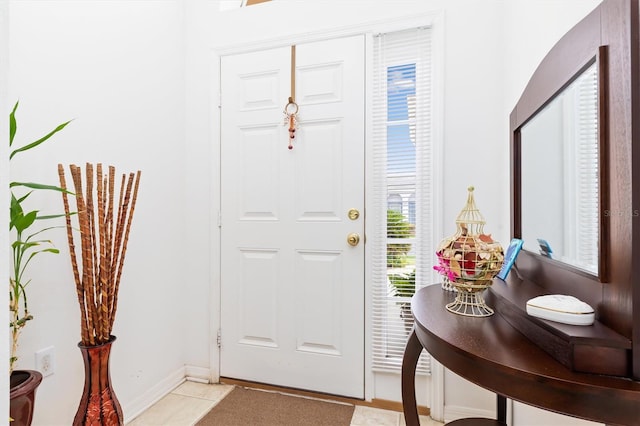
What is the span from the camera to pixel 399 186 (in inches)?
74.9

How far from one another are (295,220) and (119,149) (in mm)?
990

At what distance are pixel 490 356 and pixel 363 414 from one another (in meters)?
1.48

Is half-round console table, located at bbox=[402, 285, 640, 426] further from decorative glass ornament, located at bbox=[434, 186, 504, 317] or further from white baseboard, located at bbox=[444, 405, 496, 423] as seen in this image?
white baseboard, located at bbox=[444, 405, 496, 423]

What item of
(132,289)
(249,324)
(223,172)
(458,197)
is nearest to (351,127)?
(458,197)

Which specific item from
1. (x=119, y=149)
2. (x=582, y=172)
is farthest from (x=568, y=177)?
(x=119, y=149)

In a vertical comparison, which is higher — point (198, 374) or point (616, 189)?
point (616, 189)

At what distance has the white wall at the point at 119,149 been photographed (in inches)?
56.4

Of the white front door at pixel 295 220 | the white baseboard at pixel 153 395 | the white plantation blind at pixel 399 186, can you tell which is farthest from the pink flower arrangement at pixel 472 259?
the white baseboard at pixel 153 395

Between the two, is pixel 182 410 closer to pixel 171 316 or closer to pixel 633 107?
pixel 171 316

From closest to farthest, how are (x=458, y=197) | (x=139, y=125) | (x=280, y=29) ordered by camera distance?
1. (x=458, y=197)
2. (x=139, y=125)
3. (x=280, y=29)

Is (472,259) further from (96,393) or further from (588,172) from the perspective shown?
(96,393)

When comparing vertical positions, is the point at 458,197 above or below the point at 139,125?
below

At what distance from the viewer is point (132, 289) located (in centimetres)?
187

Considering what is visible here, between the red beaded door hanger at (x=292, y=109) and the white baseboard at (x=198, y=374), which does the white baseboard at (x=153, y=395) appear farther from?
the red beaded door hanger at (x=292, y=109)
